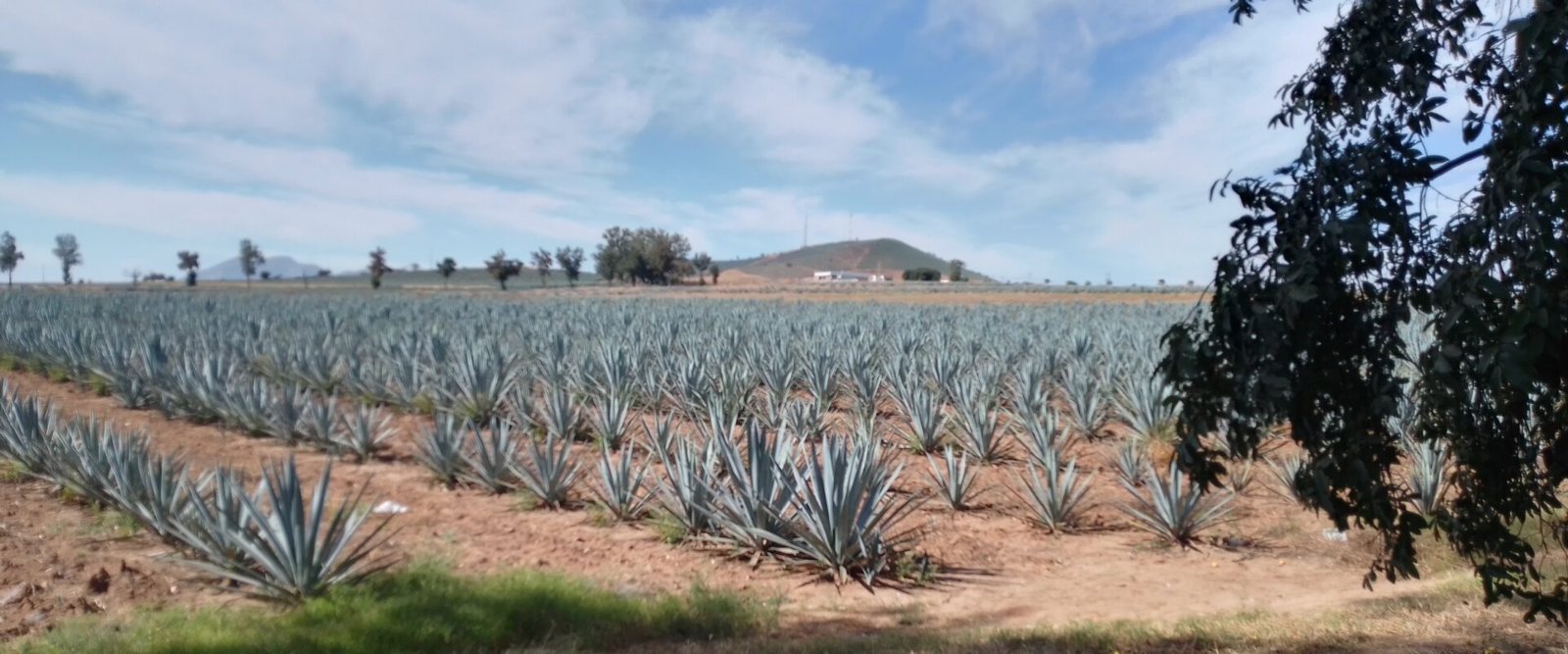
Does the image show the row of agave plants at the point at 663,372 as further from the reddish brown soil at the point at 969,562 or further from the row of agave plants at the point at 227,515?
the row of agave plants at the point at 227,515

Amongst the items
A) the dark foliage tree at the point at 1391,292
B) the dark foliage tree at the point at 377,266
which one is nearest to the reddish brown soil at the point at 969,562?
the dark foliage tree at the point at 1391,292

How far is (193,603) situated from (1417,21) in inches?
210

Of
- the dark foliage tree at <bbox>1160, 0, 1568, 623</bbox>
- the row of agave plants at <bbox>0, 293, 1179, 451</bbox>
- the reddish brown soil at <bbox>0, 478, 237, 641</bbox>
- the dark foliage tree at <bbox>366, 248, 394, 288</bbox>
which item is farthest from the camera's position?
the dark foliage tree at <bbox>366, 248, 394, 288</bbox>

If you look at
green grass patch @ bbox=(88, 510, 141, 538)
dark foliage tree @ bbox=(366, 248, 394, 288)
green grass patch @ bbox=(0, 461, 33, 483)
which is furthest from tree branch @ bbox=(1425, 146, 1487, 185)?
dark foliage tree @ bbox=(366, 248, 394, 288)

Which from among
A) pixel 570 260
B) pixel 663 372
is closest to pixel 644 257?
pixel 570 260

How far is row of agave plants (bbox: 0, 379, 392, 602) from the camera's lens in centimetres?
466

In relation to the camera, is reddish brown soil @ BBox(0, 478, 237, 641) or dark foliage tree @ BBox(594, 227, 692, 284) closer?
reddish brown soil @ BBox(0, 478, 237, 641)

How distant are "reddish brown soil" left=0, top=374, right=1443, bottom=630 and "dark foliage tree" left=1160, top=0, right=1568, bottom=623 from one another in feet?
8.02

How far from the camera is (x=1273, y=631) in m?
4.19

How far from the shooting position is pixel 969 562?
19.3ft

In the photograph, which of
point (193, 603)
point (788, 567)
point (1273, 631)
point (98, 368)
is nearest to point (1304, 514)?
point (1273, 631)

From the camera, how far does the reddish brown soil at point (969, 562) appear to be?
199 inches

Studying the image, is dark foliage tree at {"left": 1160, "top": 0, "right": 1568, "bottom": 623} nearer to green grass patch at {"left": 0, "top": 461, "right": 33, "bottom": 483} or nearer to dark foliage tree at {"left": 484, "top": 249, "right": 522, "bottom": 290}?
green grass patch at {"left": 0, "top": 461, "right": 33, "bottom": 483}

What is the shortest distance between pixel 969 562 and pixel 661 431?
9.32ft
